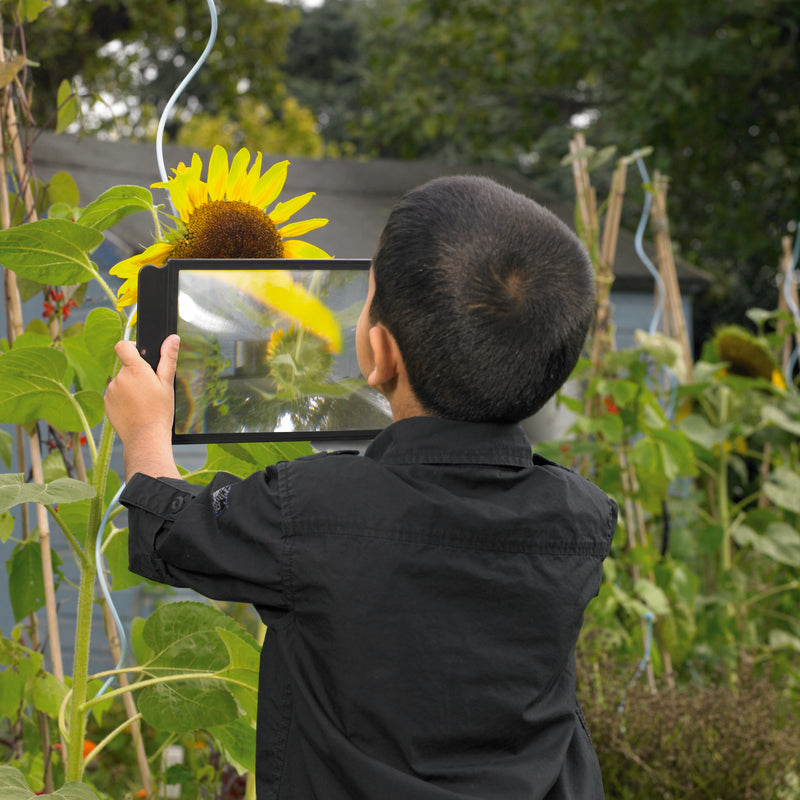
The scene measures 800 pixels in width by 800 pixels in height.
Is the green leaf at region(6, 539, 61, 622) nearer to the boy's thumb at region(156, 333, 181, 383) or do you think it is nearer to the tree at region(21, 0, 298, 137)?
the boy's thumb at region(156, 333, 181, 383)

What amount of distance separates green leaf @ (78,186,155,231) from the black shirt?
0.99 ft

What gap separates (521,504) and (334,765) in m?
0.29

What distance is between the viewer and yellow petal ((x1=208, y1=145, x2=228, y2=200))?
996mm

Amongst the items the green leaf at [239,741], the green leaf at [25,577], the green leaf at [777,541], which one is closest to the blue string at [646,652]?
the green leaf at [777,541]

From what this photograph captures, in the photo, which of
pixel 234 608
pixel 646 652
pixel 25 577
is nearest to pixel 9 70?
pixel 25 577

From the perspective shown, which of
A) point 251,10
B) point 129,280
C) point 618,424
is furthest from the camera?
point 251,10

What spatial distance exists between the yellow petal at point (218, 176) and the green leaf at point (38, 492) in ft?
1.09

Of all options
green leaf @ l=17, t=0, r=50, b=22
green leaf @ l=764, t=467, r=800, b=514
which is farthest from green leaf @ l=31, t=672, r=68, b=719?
green leaf @ l=764, t=467, r=800, b=514

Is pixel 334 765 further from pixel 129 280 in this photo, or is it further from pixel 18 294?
pixel 18 294

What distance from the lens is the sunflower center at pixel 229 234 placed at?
99 cm

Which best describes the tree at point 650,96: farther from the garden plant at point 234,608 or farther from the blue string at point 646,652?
the blue string at point 646,652

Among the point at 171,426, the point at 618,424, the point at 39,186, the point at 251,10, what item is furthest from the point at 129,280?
the point at 251,10

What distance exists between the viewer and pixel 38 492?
35.2 inches

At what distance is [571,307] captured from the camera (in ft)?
2.85
